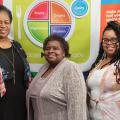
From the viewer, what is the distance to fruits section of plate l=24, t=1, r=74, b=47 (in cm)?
264

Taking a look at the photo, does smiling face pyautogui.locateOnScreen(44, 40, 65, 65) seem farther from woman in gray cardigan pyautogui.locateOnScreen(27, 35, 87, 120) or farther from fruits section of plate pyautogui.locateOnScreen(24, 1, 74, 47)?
fruits section of plate pyautogui.locateOnScreen(24, 1, 74, 47)

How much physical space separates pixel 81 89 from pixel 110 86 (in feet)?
0.62

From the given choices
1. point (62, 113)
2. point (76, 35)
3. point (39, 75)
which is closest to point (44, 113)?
point (62, 113)

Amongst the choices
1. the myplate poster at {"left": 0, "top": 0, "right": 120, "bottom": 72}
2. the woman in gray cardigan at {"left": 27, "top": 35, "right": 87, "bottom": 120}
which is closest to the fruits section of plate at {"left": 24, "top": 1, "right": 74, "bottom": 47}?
the myplate poster at {"left": 0, "top": 0, "right": 120, "bottom": 72}

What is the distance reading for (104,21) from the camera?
2.57 meters

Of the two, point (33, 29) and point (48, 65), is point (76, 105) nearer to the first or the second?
point (48, 65)

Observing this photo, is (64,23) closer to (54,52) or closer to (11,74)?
(54,52)

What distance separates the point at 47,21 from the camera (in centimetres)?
268

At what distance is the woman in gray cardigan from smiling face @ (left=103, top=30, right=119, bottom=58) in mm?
248

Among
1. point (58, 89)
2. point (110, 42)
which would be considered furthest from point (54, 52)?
point (110, 42)

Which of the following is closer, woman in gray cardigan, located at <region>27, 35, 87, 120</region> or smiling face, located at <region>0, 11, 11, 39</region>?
woman in gray cardigan, located at <region>27, 35, 87, 120</region>

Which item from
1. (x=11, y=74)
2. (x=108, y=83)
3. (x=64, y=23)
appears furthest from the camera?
(x=64, y=23)

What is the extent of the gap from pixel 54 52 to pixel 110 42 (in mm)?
369

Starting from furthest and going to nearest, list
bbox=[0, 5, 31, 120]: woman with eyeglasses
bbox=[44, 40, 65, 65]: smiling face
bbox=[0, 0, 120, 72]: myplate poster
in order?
bbox=[0, 0, 120, 72]: myplate poster → bbox=[0, 5, 31, 120]: woman with eyeglasses → bbox=[44, 40, 65, 65]: smiling face
